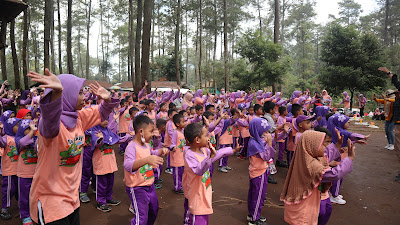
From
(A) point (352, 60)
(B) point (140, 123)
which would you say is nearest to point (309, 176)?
(B) point (140, 123)

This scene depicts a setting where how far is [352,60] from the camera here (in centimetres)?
1542

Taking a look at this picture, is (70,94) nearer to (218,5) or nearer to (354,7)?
(218,5)

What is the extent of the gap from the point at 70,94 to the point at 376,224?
15.3 ft

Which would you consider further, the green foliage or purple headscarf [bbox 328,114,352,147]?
the green foliage

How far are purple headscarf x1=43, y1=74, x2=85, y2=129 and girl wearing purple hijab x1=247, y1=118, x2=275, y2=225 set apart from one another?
108 inches

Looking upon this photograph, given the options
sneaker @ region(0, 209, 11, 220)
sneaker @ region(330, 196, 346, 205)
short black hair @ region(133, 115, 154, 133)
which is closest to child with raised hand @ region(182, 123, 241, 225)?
short black hair @ region(133, 115, 154, 133)

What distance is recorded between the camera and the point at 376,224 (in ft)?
12.5

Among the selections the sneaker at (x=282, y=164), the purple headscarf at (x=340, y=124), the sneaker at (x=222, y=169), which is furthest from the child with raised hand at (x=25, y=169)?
the sneaker at (x=282, y=164)

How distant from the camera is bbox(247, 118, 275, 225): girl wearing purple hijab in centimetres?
371

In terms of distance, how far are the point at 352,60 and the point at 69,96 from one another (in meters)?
17.5

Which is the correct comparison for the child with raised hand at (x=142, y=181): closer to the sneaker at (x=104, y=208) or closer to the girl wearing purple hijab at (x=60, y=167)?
the girl wearing purple hijab at (x=60, y=167)

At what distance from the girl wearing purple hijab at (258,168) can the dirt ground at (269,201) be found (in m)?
0.31

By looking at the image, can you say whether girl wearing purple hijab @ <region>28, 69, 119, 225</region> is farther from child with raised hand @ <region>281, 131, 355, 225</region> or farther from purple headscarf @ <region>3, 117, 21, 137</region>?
purple headscarf @ <region>3, 117, 21, 137</region>

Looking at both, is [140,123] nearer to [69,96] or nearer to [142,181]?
[142,181]
